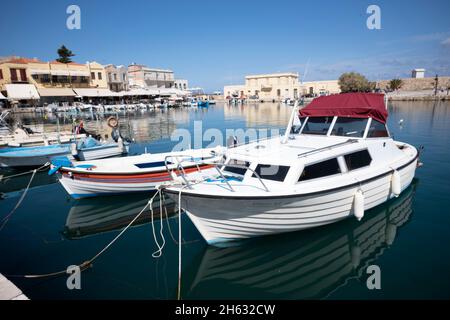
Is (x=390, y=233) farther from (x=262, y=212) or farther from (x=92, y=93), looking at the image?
(x=92, y=93)

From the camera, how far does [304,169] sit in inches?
273

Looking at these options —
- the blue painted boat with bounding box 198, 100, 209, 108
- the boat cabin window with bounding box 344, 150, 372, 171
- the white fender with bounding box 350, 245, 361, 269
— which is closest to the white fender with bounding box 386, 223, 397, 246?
the white fender with bounding box 350, 245, 361, 269

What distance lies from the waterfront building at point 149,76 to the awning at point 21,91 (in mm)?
45701

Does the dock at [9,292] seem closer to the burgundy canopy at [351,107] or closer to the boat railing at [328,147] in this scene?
the boat railing at [328,147]

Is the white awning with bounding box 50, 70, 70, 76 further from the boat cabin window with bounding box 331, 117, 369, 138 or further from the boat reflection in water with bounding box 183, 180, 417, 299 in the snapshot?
the boat reflection in water with bounding box 183, 180, 417, 299

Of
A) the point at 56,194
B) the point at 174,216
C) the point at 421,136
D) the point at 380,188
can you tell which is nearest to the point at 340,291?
the point at 380,188

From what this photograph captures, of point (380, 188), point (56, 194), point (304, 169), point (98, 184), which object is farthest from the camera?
point (56, 194)

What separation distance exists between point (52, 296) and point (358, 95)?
11.0 m

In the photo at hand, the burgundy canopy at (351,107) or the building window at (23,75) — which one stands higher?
the building window at (23,75)

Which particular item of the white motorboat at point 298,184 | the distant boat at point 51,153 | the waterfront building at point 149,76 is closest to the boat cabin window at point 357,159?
the white motorboat at point 298,184

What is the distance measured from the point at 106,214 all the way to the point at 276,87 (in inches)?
4406

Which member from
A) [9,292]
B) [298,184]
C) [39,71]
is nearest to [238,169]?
[298,184]

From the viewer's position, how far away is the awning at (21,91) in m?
50.5

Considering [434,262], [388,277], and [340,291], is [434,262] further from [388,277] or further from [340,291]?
[340,291]
